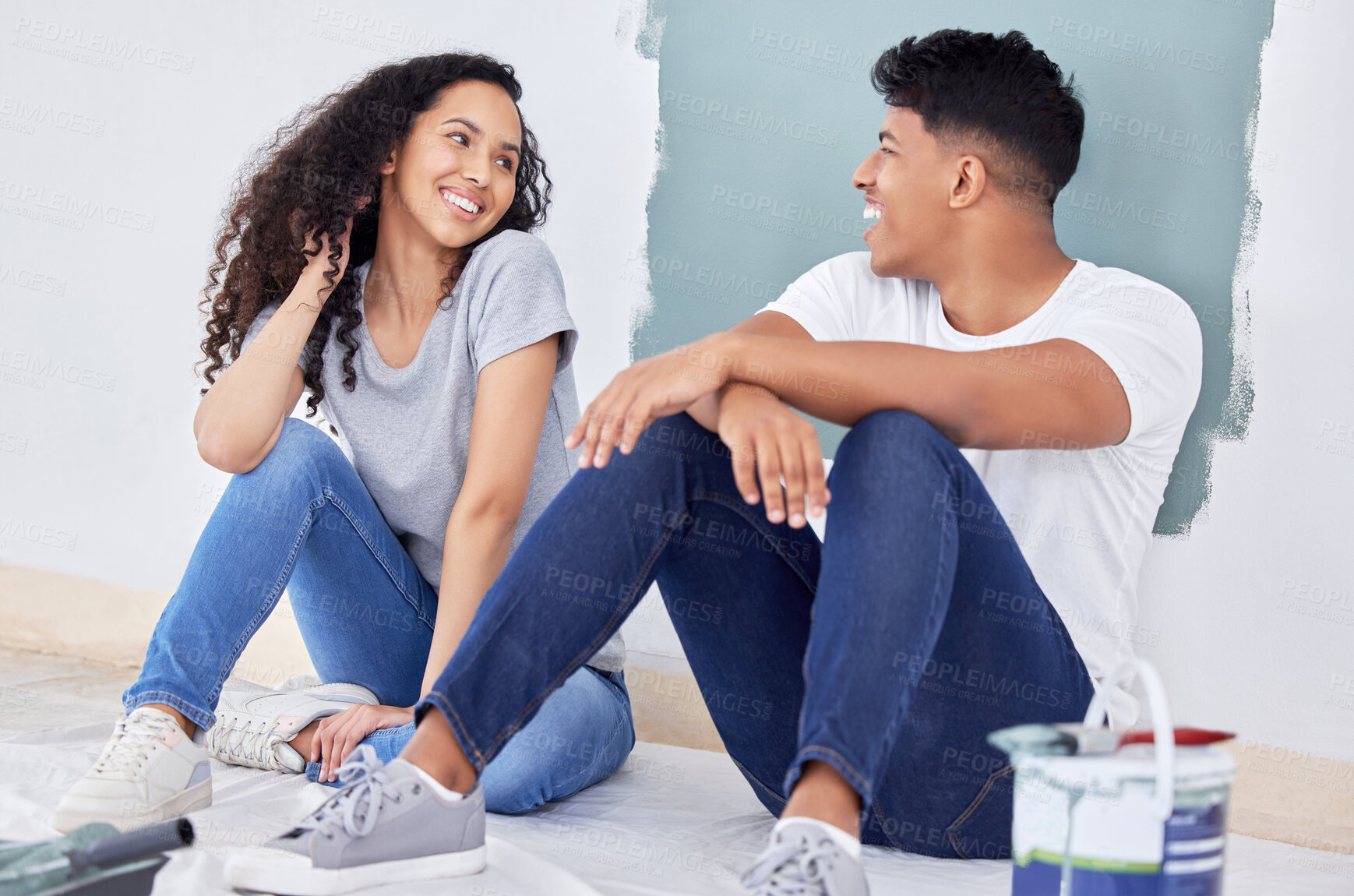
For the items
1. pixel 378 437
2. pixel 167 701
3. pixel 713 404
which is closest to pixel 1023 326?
pixel 713 404

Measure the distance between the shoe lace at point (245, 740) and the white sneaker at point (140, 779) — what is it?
0.19 meters

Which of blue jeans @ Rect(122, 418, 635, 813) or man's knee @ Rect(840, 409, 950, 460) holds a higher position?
man's knee @ Rect(840, 409, 950, 460)

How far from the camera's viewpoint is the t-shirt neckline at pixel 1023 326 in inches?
49.3

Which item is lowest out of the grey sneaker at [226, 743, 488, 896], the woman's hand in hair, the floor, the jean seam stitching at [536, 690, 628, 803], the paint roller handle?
the floor

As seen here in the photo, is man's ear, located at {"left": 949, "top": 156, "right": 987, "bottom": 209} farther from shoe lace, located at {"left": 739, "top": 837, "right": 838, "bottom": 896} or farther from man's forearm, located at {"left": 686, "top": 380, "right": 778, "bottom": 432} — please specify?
shoe lace, located at {"left": 739, "top": 837, "right": 838, "bottom": 896}

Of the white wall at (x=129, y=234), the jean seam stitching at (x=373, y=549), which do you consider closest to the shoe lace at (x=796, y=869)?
the jean seam stitching at (x=373, y=549)

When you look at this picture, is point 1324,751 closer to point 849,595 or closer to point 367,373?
point 849,595

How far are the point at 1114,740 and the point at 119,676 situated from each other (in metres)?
2.00

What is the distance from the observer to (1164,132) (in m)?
1.56

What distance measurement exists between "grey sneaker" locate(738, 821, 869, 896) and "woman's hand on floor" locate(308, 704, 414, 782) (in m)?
0.65

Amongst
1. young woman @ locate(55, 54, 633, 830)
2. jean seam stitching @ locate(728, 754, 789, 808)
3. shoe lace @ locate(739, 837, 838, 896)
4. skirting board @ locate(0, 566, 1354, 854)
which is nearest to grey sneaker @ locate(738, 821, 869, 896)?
shoe lace @ locate(739, 837, 838, 896)

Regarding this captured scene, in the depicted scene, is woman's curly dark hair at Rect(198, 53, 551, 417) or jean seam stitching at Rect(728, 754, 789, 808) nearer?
jean seam stitching at Rect(728, 754, 789, 808)

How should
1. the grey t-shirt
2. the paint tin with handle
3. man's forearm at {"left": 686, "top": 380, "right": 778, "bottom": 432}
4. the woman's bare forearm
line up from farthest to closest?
the grey t-shirt < the woman's bare forearm < man's forearm at {"left": 686, "top": 380, "right": 778, "bottom": 432} < the paint tin with handle

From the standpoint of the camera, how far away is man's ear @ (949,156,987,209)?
4.25 feet
